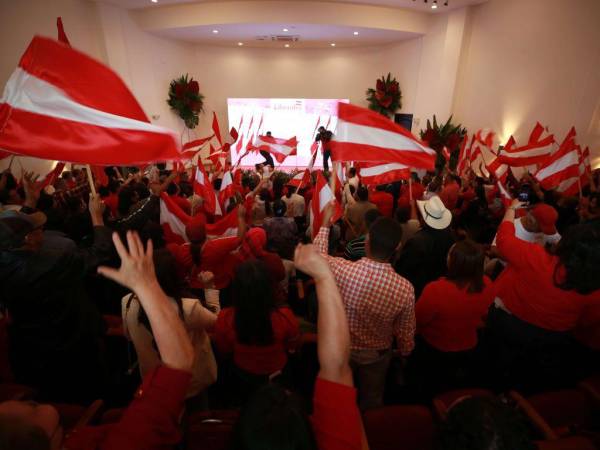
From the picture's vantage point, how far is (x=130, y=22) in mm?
8633

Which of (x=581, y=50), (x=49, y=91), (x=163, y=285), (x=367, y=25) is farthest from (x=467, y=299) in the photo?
(x=367, y=25)

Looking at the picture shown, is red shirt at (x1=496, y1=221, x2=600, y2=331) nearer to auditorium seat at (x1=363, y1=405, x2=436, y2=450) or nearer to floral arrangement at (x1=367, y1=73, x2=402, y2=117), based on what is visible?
auditorium seat at (x1=363, y1=405, x2=436, y2=450)

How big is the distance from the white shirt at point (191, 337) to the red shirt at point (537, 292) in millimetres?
1921

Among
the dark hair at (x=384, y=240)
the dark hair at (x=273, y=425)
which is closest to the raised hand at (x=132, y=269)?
the dark hair at (x=273, y=425)

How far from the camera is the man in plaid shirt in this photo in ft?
5.75

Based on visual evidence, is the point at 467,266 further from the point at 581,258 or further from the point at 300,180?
the point at 300,180

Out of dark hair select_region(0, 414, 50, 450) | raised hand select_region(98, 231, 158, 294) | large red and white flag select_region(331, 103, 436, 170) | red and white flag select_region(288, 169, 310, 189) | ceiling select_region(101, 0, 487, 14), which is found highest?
ceiling select_region(101, 0, 487, 14)

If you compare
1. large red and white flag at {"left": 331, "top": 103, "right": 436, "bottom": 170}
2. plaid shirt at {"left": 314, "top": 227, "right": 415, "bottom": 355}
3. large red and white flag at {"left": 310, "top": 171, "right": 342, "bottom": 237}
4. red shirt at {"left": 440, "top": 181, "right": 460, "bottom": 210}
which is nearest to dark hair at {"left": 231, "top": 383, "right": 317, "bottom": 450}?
plaid shirt at {"left": 314, "top": 227, "right": 415, "bottom": 355}

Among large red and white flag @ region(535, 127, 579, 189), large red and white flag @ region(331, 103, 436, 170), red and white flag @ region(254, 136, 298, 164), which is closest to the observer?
large red and white flag @ region(331, 103, 436, 170)

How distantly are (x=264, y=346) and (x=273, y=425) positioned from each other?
0.98 metres

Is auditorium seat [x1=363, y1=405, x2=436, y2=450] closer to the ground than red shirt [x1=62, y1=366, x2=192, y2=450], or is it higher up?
closer to the ground

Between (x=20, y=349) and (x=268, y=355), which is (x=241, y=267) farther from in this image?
(x=20, y=349)

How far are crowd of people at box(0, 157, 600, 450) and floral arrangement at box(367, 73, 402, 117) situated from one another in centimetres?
930

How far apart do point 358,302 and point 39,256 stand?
68.0 inches
